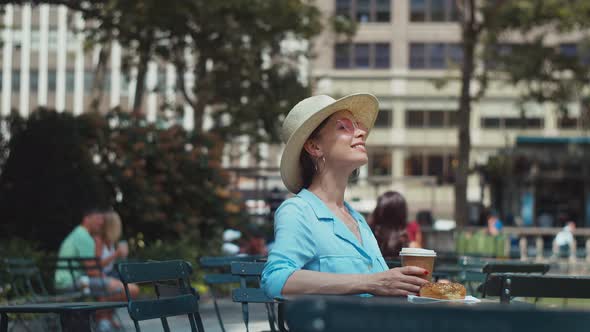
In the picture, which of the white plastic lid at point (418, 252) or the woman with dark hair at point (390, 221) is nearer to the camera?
the white plastic lid at point (418, 252)

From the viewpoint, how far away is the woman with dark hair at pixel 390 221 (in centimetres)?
1018

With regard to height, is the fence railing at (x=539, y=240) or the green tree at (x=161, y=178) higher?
the green tree at (x=161, y=178)

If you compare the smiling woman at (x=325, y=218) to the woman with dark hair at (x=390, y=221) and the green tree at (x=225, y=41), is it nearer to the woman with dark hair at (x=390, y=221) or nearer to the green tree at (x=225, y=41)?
the woman with dark hair at (x=390, y=221)

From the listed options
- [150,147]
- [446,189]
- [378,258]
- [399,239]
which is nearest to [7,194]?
[150,147]

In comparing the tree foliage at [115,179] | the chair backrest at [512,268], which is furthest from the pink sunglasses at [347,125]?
the tree foliage at [115,179]

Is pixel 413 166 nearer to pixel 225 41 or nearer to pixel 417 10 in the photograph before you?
pixel 417 10

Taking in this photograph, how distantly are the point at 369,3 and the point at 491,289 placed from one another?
2396 inches

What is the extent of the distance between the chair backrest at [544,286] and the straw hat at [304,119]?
1005 mm

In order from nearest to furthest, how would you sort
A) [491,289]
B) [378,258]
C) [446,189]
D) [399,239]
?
[378,258], [491,289], [399,239], [446,189]

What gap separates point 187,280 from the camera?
5.71 meters

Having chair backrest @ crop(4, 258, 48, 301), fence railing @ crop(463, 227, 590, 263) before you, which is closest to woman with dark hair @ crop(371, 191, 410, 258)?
chair backrest @ crop(4, 258, 48, 301)

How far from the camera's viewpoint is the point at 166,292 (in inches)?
232

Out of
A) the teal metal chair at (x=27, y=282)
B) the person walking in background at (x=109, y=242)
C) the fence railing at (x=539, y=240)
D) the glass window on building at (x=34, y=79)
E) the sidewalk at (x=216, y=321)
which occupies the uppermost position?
the glass window on building at (x=34, y=79)

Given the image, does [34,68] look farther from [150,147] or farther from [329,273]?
[329,273]
